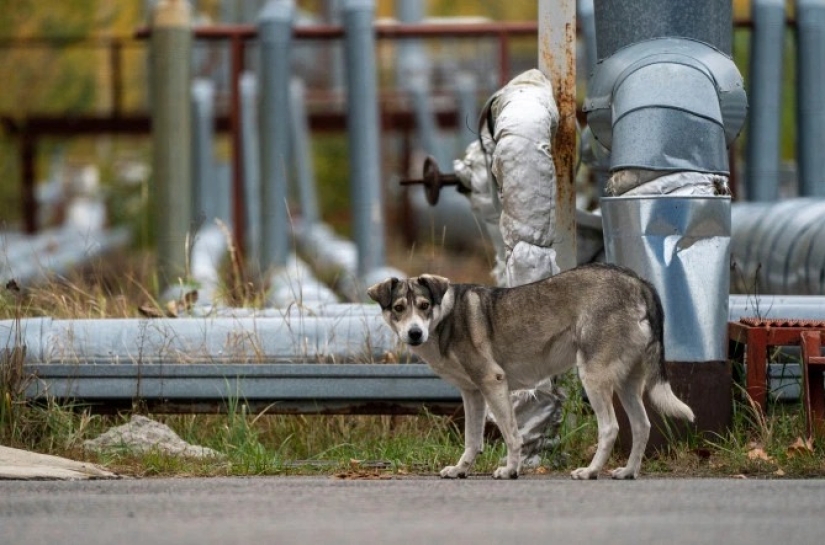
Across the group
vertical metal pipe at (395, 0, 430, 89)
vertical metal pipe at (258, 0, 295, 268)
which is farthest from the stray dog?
vertical metal pipe at (395, 0, 430, 89)

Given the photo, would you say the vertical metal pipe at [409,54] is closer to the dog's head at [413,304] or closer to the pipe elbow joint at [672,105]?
the pipe elbow joint at [672,105]

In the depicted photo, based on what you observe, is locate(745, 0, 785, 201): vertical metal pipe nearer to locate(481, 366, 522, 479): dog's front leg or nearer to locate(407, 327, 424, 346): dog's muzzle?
locate(481, 366, 522, 479): dog's front leg

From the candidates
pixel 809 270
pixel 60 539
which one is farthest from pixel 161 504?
pixel 809 270

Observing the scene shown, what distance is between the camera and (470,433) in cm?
851

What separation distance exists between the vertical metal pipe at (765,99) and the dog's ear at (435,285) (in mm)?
9423

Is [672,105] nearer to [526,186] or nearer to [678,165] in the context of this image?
[678,165]

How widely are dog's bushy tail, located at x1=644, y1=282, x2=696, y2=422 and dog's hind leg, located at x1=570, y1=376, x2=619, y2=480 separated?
0.21 m

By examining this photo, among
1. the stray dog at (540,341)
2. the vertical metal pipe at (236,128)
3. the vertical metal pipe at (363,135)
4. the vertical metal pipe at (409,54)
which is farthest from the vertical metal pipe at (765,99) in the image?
the vertical metal pipe at (409,54)

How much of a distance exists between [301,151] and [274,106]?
8.00m

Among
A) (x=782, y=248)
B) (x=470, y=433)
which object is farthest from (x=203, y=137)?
(x=470, y=433)

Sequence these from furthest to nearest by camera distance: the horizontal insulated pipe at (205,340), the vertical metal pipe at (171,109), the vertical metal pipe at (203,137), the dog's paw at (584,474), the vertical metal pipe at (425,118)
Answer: the vertical metal pipe at (425,118) < the vertical metal pipe at (203,137) < the vertical metal pipe at (171,109) < the horizontal insulated pipe at (205,340) < the dog's paw at (584,474)

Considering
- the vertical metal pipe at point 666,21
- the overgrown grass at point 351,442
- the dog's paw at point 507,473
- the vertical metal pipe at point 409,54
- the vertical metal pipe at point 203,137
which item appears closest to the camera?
the dog's paw at point 507,473

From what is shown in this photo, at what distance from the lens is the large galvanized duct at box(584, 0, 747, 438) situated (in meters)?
8.69

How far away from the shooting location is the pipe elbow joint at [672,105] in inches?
353
